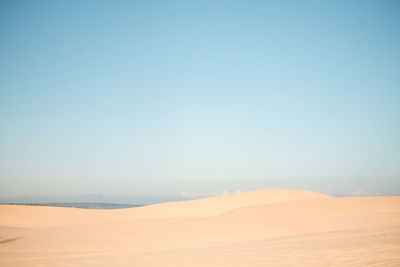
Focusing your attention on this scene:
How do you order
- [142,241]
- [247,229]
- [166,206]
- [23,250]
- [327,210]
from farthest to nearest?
1. [166,206]
2. [327,210]
3. [247,229]
4. [142,241]
5. [23,250]

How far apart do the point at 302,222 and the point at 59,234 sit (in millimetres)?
10615

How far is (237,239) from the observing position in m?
13.1

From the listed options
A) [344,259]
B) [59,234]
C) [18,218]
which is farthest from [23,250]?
→ [18,218]

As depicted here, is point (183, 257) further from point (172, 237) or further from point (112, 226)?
point (112, 226)

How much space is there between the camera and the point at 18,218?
23.5 meters

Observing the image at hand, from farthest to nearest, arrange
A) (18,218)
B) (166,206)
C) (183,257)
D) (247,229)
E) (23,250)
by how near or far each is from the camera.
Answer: (166,206)
(18,218)
(247,229)
(23,250)
(183,257)

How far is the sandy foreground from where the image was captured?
8695 mm

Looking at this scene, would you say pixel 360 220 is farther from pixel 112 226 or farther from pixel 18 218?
pixel 18 218

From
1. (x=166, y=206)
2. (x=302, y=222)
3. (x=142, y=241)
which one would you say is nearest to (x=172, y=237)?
(x=142, y=241)

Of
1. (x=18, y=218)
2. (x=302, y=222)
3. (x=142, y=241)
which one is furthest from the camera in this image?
(x=18, y=218)

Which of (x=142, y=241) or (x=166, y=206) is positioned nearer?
(x=142, y=241)

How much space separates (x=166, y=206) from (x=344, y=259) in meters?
20.0

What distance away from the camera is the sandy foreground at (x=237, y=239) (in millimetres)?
8695

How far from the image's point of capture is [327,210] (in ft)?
63.7
